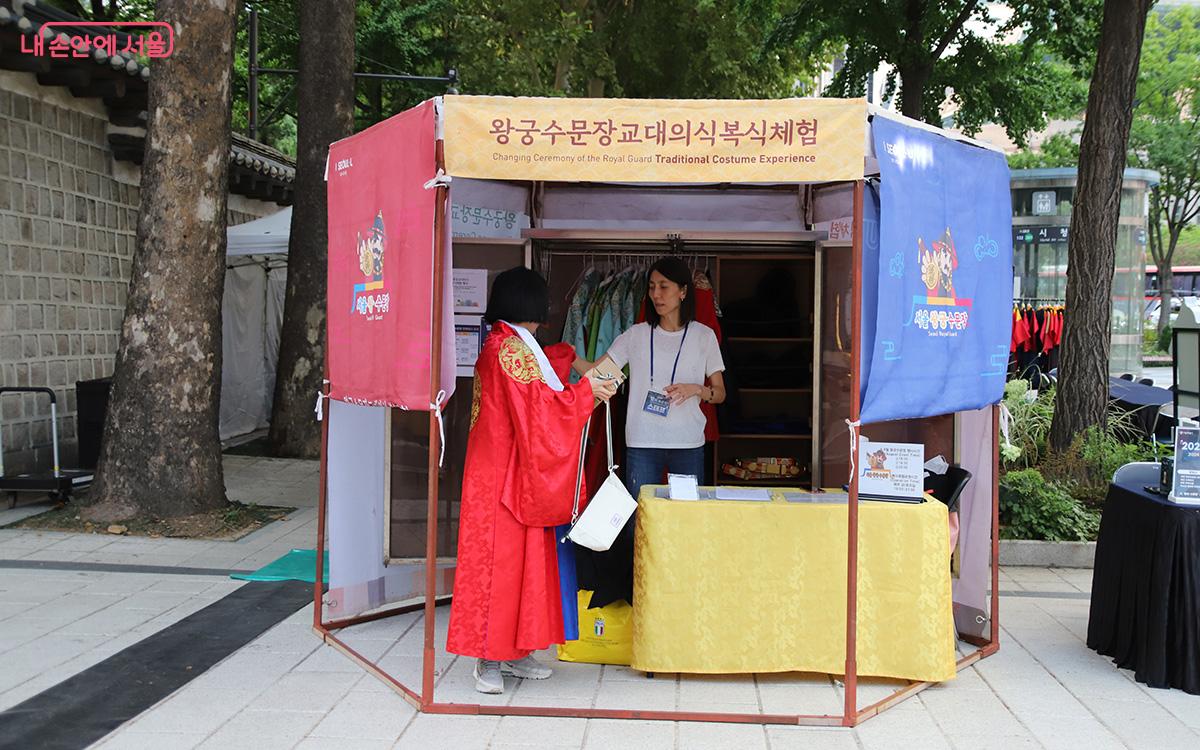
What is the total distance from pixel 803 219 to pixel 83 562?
486 cm

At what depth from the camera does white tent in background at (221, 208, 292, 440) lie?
12.5 meters

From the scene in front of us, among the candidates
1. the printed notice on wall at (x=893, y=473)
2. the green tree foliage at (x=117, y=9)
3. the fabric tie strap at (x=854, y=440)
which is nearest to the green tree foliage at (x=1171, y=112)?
the green tree foliage at (x=117, y=9)

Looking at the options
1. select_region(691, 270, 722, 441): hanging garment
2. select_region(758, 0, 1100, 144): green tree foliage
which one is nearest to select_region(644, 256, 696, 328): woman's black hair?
select_region(691, 270, 722, 441): hanging garment

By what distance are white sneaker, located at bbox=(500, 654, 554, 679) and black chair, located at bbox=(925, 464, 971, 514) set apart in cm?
198

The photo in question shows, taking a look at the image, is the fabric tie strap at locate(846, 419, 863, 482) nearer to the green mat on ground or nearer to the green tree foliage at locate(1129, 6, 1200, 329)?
the green mat on ground

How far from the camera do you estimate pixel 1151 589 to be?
456 cm

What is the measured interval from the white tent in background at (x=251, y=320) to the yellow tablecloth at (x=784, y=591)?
884 cm

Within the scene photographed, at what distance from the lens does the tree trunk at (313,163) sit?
10.8 meters

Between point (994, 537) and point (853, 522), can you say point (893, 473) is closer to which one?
point (853, 522)

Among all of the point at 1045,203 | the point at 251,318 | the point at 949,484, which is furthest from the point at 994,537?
the point at 1045,203

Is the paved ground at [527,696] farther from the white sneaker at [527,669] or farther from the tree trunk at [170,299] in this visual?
the tree trunk at [170,299]

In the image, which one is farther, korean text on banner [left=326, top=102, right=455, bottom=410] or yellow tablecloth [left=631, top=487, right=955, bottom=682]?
yellow tablecloth [left=631, top=487, right=955, bottom=682]

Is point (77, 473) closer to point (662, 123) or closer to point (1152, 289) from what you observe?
point (662, 123)

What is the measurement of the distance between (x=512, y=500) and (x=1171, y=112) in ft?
90.0
